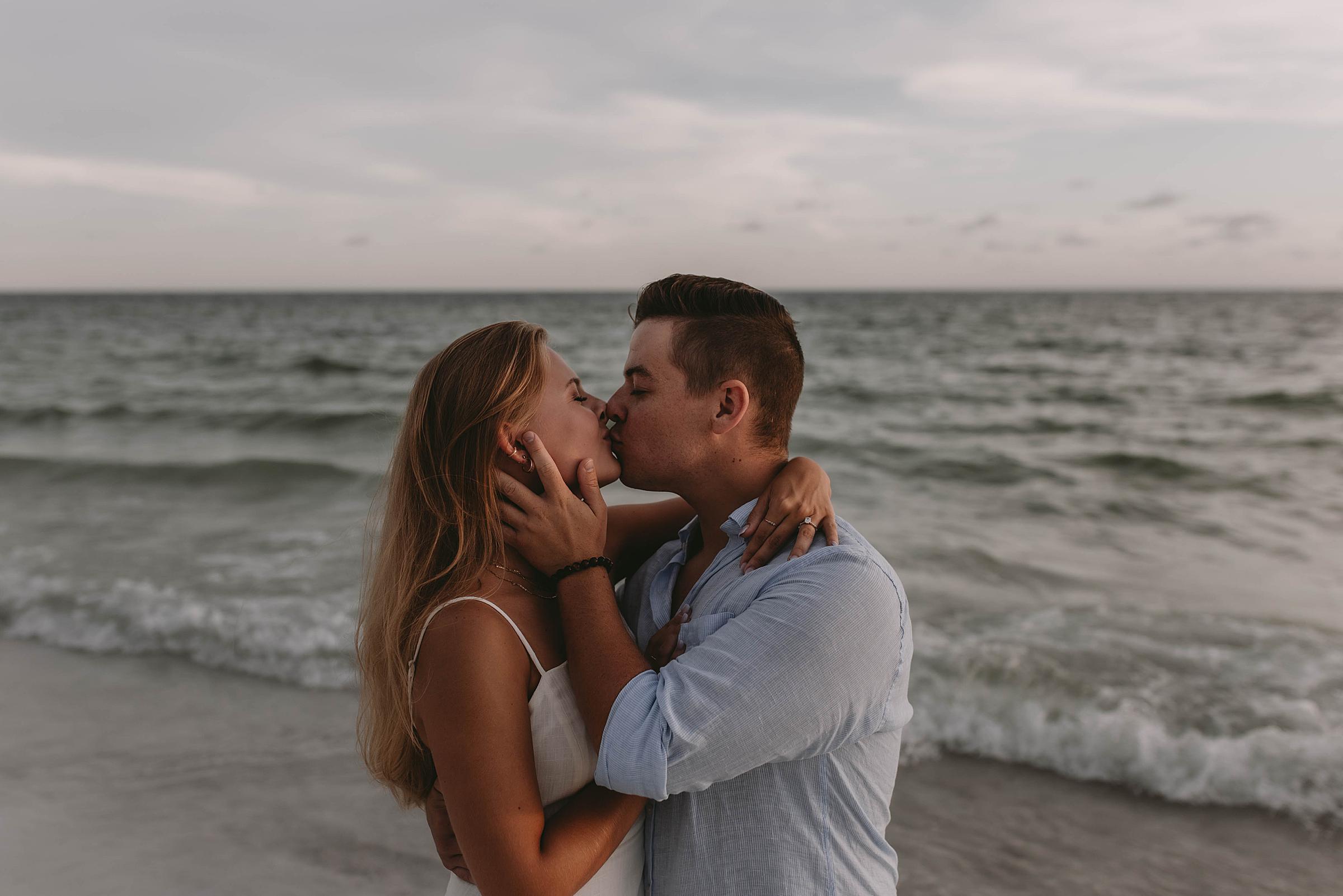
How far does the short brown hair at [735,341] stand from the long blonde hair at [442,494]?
17.5 inches

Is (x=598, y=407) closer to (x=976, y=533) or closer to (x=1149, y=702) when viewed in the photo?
(x=1149, y=702)

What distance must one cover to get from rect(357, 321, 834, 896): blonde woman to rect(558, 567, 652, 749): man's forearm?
0.38 ft

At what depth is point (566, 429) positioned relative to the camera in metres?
2.39

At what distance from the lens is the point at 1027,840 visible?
14.3 ft

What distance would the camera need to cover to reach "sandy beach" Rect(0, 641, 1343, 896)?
401cm

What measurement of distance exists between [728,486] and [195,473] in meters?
11.1

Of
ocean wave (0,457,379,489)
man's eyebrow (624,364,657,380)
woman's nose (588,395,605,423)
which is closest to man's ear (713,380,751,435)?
man's eyebrow (624,364,657,380)

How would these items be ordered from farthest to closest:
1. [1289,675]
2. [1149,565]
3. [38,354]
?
[38,354]
[1149,565]
[1289,675]

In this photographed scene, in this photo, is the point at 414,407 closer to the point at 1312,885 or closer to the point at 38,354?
the point at 1312,885

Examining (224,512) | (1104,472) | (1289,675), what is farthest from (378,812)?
(1104,472)

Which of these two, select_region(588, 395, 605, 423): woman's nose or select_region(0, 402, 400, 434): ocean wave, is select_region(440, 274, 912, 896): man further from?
select_region(0, 402, 400, 434): ocean wave

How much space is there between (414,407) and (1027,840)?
3.64 m

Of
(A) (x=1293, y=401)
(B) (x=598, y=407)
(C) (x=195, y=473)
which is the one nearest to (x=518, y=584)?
(B) (x=598, y=407)

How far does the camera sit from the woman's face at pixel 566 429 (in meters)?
2.34
